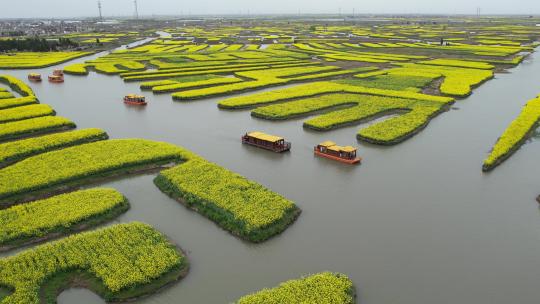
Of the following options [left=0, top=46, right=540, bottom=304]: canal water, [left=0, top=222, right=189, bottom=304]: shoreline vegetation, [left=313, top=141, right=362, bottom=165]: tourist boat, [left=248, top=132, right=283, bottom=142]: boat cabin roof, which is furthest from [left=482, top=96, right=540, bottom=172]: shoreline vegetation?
[left=0, top=222, right=189, bottom=304]: shoreline vegetation

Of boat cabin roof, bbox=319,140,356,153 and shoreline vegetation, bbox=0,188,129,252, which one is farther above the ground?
boat cabin roof, bbox=319,140,356,153

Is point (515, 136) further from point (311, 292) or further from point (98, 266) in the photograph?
point (98, 266)

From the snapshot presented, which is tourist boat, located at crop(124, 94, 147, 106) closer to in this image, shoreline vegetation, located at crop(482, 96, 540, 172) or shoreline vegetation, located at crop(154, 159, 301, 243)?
shoreline vegetation, located at crop(154, 159, 301, 243)

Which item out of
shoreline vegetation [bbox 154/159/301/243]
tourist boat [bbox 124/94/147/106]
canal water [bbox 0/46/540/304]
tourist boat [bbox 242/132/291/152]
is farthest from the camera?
tourist boat [bbox 124/94/147/106]

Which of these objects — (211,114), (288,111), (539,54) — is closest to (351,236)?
(288,111)

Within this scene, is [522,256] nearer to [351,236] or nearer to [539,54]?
[351,236]

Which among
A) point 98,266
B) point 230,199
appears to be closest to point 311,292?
point 230,199
